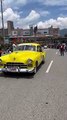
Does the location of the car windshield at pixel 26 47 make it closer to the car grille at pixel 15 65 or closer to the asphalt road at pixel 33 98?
the car grille at pixel 15 65

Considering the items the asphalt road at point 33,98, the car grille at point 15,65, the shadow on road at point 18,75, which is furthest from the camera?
the shadow on road at point 18,75

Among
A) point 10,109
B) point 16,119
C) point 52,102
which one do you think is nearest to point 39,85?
point 52,102

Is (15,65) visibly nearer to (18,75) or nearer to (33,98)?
(18,75)

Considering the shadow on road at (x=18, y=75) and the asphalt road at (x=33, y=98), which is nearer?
the asphalt road at (x=33, y=98)

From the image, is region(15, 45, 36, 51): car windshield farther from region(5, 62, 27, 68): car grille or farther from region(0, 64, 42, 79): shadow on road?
region(5, 62, 27, 68): car grille

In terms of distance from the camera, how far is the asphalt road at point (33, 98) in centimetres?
648

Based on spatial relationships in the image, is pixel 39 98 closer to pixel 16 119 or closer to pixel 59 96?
pixel 59 96

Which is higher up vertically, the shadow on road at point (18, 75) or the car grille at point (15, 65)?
→ the car grille at point (15, 65)

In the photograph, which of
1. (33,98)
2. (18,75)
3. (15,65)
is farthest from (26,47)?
(33,98)

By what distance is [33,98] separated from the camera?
818cm

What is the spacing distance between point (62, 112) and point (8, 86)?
391cm

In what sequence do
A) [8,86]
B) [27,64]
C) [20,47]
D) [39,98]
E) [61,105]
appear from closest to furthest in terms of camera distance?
[61,105] < [39,98] < [8,86] < [27,64] < [20,47]

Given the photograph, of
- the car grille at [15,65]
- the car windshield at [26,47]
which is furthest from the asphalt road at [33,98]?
the car windshield at [26,47]

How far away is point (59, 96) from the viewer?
8.44 m
